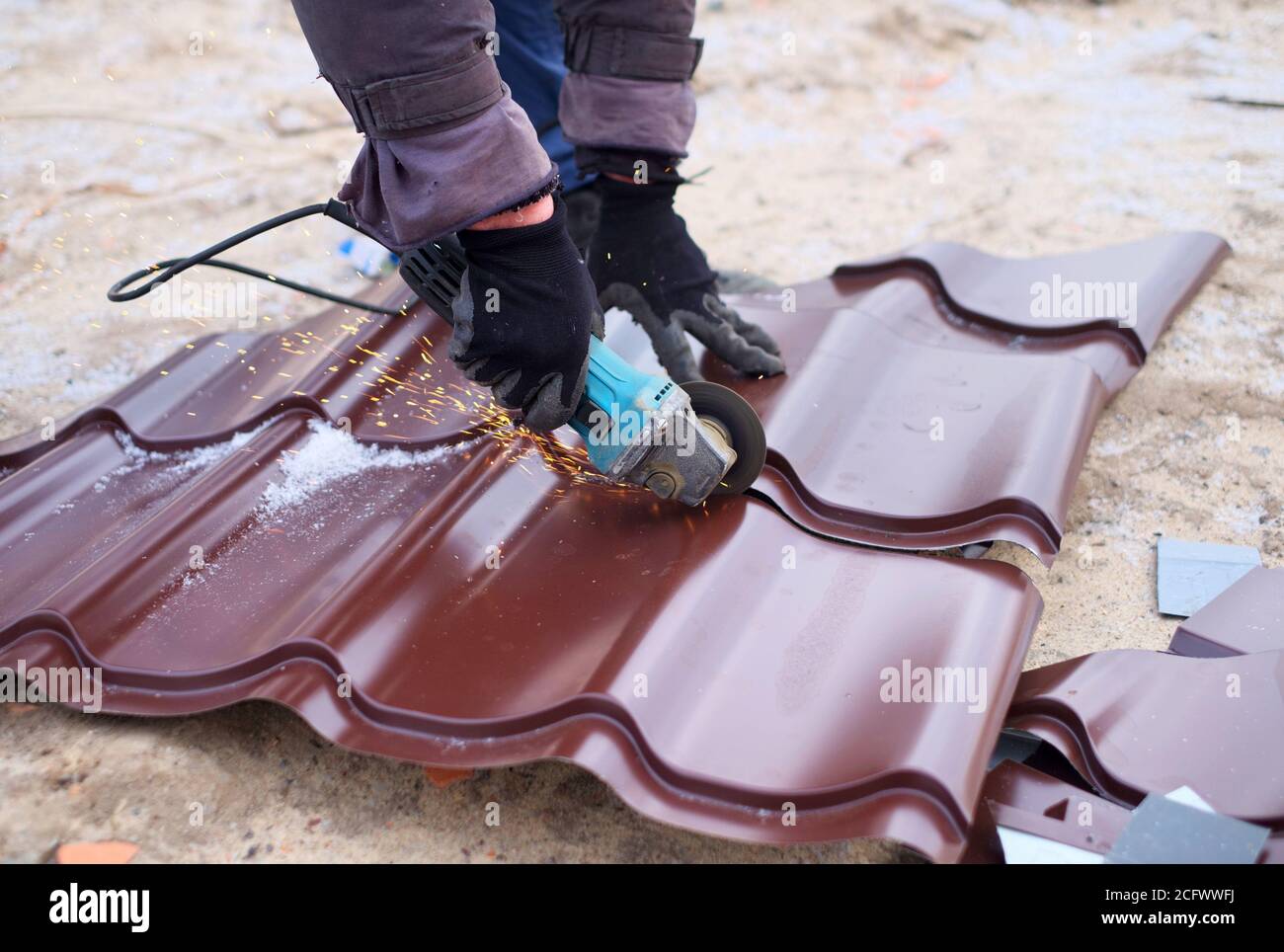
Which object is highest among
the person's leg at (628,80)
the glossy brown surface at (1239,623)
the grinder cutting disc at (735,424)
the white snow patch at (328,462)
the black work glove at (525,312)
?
the person's leg at (628,80)

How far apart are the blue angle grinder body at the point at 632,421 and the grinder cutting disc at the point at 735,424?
0.05 metres

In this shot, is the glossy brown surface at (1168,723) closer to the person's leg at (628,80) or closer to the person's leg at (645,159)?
the person's leg at (645,159)

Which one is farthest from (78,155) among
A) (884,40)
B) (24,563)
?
(884,40)

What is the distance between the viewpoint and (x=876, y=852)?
1.90m

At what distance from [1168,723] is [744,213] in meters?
3.41

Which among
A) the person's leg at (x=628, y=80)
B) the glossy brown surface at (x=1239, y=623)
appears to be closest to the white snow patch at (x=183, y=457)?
the person's leg at (x=628, y=80)

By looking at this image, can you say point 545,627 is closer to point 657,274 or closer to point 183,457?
point 657,274

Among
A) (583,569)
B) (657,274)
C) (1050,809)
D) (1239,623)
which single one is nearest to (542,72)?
(657,274)

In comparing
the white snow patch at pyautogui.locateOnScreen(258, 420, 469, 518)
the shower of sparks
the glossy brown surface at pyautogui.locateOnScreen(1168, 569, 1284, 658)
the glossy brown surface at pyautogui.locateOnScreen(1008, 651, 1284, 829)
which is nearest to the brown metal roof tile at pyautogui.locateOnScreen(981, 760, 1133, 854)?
the glossy brown surface at pyautogui.locateOnScreen(1008, 651, 1284, 829)

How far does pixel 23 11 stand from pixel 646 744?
6.37 meters

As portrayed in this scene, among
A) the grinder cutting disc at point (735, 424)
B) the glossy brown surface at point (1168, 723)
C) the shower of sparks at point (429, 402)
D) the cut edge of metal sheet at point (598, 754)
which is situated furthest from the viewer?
the shower of sparks at point (429, 402)

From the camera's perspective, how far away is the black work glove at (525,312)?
195 centimetres

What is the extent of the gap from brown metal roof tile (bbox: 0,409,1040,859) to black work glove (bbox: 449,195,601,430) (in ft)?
1.25
